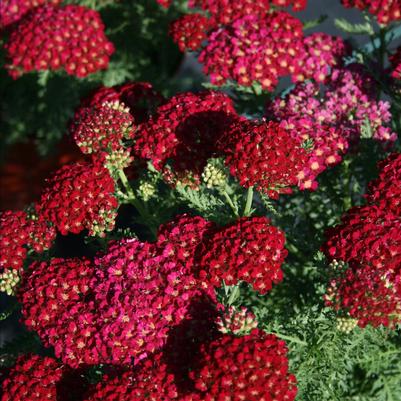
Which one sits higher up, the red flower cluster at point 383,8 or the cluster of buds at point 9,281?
the red flower cluster at point 383,8

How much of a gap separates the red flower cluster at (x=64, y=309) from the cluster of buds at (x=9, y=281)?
0.40 feet

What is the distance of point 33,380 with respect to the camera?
2311 millimetres

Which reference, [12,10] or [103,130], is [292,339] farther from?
[12,10]

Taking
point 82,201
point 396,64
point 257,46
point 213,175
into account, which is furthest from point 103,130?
point 396,64

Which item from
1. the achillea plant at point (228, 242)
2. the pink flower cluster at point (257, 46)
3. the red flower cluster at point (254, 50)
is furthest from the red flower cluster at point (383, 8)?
the red flower cluster at point (254, 50)

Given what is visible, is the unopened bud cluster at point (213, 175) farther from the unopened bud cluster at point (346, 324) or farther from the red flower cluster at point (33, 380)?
the red flower cluster at point (33, 380)

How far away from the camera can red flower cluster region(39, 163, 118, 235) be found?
2.56 metres

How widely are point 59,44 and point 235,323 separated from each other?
216 centimetres

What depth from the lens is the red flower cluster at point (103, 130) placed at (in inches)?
107

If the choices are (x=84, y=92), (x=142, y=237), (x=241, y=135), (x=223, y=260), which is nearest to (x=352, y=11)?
(x=84, y=92)

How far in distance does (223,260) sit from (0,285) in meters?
1.03

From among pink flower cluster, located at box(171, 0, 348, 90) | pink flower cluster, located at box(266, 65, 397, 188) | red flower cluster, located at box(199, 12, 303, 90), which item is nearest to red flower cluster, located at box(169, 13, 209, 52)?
pink flower cluster, located at box(171, 0, 348, 90)

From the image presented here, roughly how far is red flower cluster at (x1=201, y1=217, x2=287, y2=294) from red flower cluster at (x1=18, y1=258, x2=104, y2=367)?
1.60 feet

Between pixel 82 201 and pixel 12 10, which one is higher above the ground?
pixel 12 10
